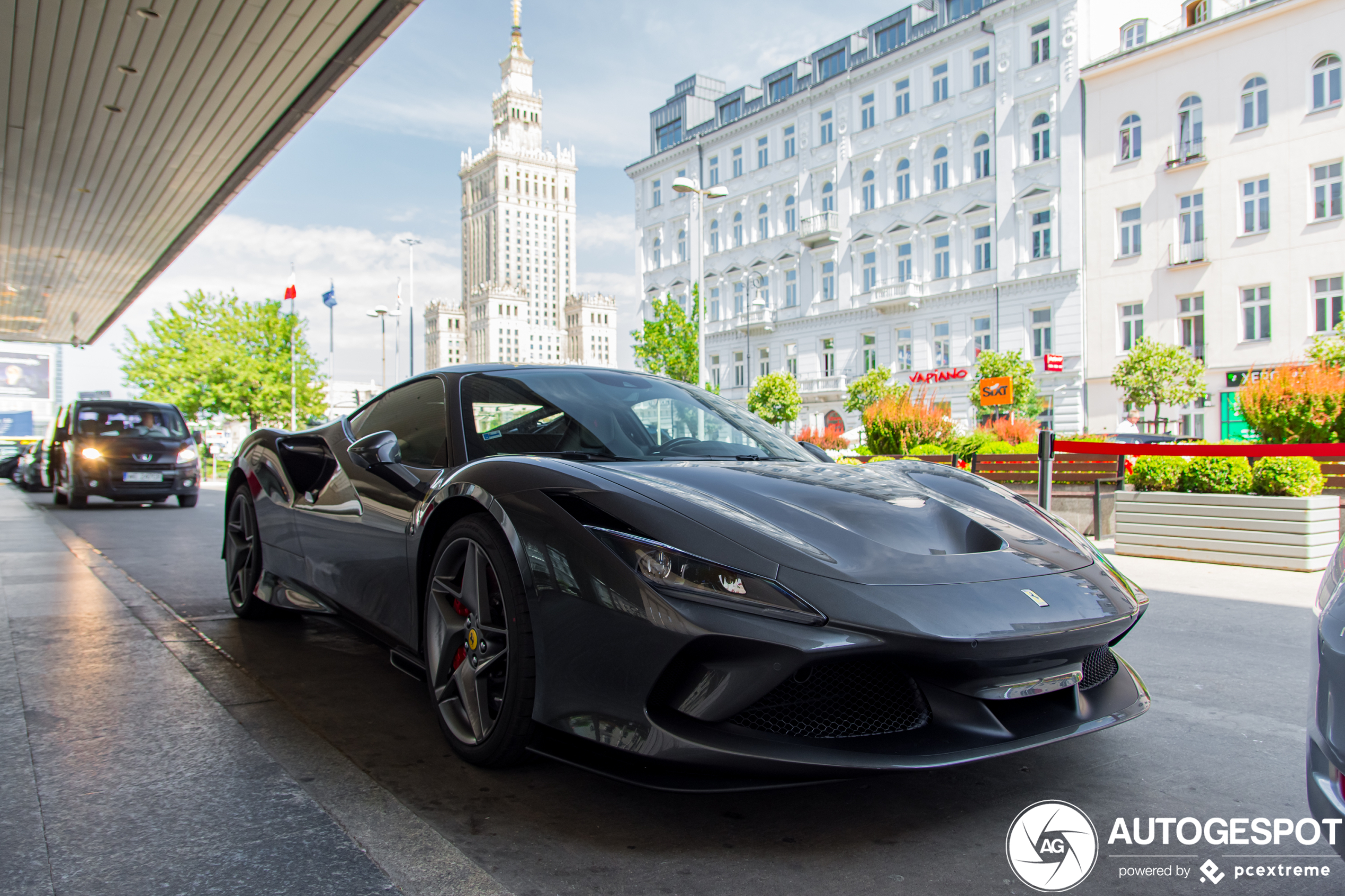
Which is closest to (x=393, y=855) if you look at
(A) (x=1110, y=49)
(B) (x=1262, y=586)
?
(B) (x=1262, y=586)

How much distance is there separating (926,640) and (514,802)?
115 cm

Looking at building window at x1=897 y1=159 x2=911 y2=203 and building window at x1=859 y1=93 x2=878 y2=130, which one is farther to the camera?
building window at x1=859 y1=93 x2=878 y2=130

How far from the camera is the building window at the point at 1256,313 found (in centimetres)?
3002

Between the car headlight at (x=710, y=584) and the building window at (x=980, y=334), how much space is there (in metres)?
36.9

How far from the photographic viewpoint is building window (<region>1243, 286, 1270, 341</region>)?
3002cm

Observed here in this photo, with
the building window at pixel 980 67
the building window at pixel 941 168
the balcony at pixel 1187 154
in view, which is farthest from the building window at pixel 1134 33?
the building window at pixel 941 168

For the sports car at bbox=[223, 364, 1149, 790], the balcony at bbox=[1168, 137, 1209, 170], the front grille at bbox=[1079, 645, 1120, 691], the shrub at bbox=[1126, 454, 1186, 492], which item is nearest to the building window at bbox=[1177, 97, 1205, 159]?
the balcony at bbox=[1168, 137, 1209, 170]

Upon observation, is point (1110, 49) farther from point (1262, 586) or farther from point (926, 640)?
point (926, 640)

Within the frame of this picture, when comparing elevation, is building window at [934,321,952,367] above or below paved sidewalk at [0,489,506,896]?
above

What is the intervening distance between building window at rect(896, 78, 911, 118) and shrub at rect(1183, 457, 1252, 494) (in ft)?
117

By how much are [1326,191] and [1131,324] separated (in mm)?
6899

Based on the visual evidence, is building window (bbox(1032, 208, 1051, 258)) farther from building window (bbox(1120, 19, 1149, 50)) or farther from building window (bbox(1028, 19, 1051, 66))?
building window (bbox(1120, 19, 1149, 50))

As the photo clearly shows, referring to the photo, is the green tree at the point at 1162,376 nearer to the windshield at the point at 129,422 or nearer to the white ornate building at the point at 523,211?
the windshield at the point at 129,422

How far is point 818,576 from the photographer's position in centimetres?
203
